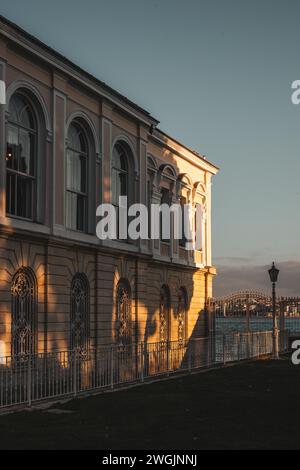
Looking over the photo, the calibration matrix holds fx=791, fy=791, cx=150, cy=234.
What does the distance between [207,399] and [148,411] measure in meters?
2.57

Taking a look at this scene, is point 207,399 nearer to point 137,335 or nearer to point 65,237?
point 65,237

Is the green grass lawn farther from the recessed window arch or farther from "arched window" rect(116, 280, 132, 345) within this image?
the recessed window arch

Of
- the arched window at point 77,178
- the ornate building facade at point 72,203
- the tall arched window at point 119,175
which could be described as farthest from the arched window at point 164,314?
the arched window at point 77,178

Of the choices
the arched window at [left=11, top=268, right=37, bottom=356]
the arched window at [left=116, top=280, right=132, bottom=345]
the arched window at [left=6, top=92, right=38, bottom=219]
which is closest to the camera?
the arched window at [left=11, top=268, right=37, bottom=356]

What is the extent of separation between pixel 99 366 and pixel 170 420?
5912 mm

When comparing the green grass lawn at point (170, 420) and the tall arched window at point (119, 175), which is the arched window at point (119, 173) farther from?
the green grass lawn at point (170, 420)

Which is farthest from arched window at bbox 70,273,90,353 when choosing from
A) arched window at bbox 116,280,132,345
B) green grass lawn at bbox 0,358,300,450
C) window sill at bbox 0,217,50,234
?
green grass lawn at bbox 0,358,300,450

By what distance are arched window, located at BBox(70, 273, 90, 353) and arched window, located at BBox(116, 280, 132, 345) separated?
2553 mm

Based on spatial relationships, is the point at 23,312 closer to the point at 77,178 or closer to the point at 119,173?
the point at 77,178

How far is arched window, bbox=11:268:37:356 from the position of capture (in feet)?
68.6

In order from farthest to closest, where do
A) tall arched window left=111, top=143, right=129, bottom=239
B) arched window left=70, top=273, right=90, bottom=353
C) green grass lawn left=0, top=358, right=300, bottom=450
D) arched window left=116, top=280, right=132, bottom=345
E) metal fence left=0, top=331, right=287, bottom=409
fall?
tall arched window left=111, top=143, right=129, bottom=239 < arched window left=116, top=280, right=132, bottom=345 < arched window left=70, top=273, right=90, bottom=353 < metal fence left=0, top=331, right=287, bottom=409 < green grass lawn left=0, top=358, right=300, bottom=450

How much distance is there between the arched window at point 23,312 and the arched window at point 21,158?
5.95 ft

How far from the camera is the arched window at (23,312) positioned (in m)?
20.9

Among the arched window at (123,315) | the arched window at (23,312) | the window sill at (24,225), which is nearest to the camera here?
the window sill at (24,225)
